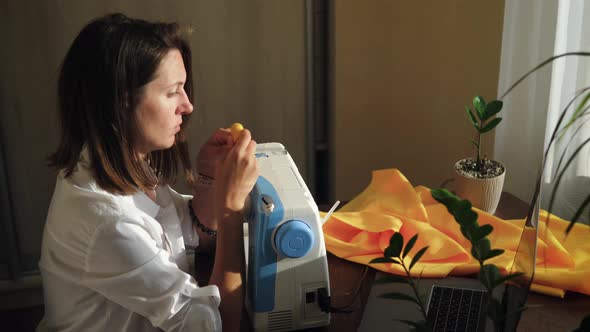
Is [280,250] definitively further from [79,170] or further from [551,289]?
[551,289]

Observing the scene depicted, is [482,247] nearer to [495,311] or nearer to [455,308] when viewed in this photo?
[495,311]

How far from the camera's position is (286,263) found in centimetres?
112

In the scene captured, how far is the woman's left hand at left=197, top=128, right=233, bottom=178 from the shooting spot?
1.45 meters

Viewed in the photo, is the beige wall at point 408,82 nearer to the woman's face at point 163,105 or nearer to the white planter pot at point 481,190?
the white planter pot at point 481,190

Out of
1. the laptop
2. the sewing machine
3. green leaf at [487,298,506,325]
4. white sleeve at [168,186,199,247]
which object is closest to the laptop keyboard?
the laptop

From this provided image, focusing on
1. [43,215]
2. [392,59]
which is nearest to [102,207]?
[43,215]

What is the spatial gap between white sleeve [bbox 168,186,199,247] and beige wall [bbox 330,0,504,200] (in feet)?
3.26

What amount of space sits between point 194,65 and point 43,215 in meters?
0.77

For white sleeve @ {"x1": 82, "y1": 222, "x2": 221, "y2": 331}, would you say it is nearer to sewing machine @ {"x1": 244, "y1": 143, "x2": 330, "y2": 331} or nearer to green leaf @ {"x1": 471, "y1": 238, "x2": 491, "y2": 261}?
sewing machine @ {"x1": 244, "y1": 143, "x2": 330, "y2": 331}

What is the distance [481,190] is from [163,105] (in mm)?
765

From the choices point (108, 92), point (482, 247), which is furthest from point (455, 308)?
point (108, 92)

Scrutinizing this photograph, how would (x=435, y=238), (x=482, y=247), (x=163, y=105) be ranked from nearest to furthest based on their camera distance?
(x=482, y=247), (x=163, y=105), (x=435, y=238)

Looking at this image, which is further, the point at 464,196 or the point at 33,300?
the point at 33,300

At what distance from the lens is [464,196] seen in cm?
149
